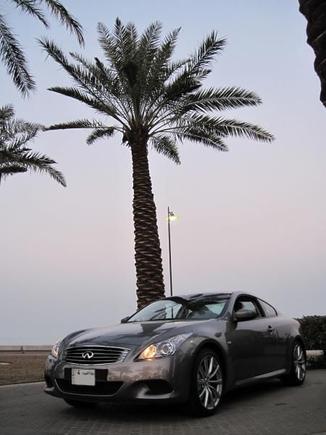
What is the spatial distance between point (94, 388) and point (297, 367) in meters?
3.73

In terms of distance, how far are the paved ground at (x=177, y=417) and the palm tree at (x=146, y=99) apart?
9.16m

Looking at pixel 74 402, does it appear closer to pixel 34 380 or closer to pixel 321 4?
pixel 34 380

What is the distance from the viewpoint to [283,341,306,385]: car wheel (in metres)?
8.98

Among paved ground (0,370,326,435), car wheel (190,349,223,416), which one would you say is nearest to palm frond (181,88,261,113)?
paved ground (0,370,326,435)

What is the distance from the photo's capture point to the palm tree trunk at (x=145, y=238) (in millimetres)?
17234

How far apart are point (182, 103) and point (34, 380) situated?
1009cm

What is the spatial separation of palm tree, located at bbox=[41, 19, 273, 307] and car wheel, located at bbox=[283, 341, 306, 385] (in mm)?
8220

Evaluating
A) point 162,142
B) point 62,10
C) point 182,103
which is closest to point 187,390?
point 62,10

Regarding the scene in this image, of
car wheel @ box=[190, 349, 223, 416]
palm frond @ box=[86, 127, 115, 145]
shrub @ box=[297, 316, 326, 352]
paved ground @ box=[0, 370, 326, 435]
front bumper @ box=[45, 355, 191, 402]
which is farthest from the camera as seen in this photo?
palm frond @ box=[86, 127, 115, 145]

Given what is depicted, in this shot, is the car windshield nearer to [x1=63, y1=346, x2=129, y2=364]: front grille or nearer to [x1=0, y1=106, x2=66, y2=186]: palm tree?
[x1=63, y1=346, x2=129, y2=364]: front grille

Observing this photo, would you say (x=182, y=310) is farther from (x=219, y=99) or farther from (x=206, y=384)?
(x=219, y=99)

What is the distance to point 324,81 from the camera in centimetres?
424

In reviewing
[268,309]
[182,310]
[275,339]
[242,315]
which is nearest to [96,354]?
[182,310]

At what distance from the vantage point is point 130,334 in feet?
22.7
